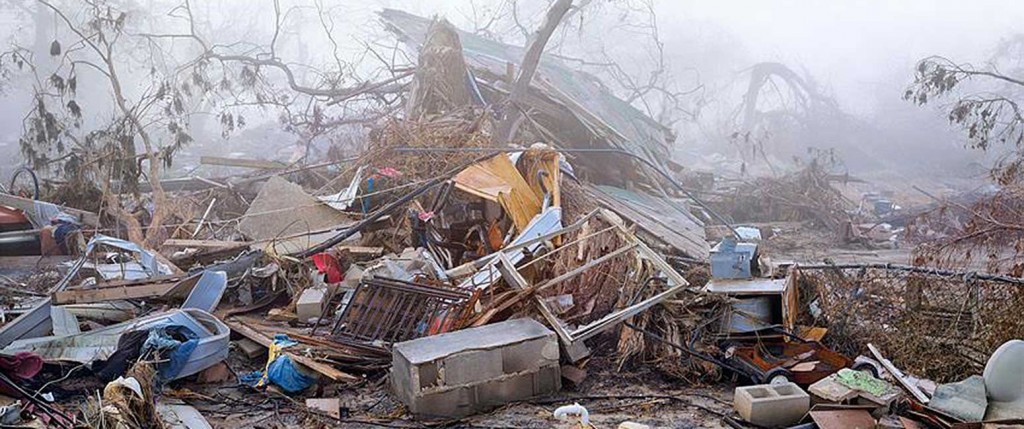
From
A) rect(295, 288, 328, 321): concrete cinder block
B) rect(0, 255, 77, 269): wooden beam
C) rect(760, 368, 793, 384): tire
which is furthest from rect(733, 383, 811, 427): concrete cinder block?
rect(0, 255, 77, 269): wooden beam

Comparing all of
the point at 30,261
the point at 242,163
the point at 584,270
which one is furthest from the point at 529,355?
the point at 242,163

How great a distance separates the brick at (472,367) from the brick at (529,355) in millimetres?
81

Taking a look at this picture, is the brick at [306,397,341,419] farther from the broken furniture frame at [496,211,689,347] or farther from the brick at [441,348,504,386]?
the broken furniture frame at [496,211,689,347]

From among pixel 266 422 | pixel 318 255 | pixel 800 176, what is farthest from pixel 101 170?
pixel 800 176

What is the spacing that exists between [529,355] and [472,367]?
0.47 m

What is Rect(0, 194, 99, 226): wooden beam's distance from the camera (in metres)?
9.90

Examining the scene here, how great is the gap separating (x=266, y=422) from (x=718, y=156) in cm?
2029

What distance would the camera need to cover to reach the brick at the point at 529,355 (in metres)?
5.03

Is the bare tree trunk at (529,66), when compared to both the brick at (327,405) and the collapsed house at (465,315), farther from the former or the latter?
the brick at (327,405)

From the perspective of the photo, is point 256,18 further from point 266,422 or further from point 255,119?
point 266,422

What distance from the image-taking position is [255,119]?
29344 millimetres

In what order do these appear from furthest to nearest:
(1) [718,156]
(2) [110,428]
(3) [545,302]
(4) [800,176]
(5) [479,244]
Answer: (1) [718,156], (4) [800,176], (5) [479,244], (3) [545,302], (2) [110,428]

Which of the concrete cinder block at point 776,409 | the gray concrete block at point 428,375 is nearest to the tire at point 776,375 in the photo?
the concrete cinder block at point 776,409

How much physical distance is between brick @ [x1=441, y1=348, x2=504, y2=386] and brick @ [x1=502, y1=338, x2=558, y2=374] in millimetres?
81
